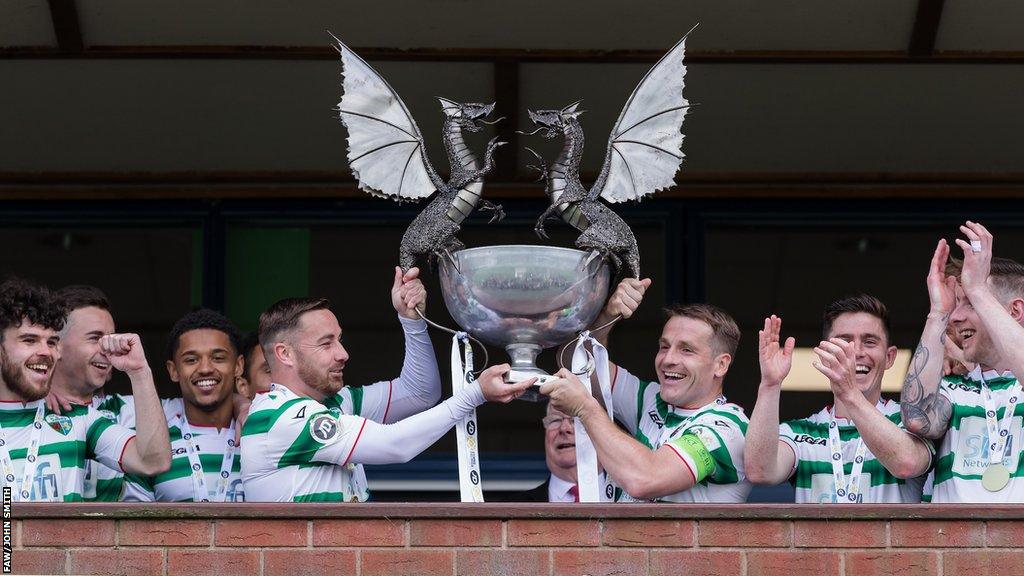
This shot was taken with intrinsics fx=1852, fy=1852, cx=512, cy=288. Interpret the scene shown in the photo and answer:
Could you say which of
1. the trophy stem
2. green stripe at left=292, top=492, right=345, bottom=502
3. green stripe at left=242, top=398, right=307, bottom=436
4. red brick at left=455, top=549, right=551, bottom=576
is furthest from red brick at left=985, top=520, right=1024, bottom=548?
green stripe at left=242, top=398, right=307, bottom=436

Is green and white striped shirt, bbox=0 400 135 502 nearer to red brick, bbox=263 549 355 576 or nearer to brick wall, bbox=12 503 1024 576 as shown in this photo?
brick wall, bbox=12 503 1024 576

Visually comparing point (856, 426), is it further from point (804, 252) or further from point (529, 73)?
point (804, 252)

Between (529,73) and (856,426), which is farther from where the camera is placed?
(529,73)

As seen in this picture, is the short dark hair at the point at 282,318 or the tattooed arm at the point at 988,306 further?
the short dark hair at the point at 282,318

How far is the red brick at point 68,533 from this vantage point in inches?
197

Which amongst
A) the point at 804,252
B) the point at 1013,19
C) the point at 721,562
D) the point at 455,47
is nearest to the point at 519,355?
the point at 721,562

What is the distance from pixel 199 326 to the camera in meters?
6.05

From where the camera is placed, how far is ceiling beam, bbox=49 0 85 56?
276 inches

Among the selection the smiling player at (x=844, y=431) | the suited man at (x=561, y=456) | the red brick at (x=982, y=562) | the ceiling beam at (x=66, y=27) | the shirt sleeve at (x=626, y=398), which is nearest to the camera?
the red brick at (x=982, y=562)

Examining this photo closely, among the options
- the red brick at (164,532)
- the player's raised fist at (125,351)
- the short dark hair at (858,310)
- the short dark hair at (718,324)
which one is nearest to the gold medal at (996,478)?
the short dark hair at (858,310)

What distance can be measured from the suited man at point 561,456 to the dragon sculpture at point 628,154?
1.75 feet

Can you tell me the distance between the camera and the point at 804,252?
848cm

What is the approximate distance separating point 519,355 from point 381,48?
2318 mm

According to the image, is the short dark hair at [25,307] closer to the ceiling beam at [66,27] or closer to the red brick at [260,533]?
the red brick at [260,533]
